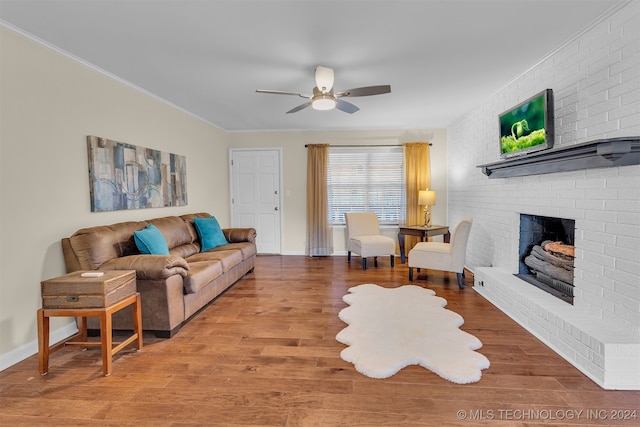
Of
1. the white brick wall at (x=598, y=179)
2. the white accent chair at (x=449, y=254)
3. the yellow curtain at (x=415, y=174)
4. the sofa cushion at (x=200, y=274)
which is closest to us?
the white brick wall at (x=598, y=179)

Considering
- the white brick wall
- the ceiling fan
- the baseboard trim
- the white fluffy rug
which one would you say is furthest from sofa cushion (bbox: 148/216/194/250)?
the white brick wall

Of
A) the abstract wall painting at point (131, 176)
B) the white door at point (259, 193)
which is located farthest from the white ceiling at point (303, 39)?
the white door at point (259, 193)

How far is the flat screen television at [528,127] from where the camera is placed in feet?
8.55

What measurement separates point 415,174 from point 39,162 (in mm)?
5190

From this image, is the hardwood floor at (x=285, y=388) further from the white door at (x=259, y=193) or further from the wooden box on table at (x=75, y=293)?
the white door at (x=259, y=193)

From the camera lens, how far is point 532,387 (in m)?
1.90

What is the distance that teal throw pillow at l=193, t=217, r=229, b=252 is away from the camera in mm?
4230

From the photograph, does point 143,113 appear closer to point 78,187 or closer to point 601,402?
point 78,187

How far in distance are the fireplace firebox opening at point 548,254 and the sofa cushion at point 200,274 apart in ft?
10.6

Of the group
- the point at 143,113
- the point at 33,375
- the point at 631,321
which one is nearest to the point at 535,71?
the point at 631,321

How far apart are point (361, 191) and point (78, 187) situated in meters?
4.39

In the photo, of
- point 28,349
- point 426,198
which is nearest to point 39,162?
point 28,349

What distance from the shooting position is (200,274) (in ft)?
9.75

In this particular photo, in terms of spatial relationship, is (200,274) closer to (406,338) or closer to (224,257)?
(224,257)
